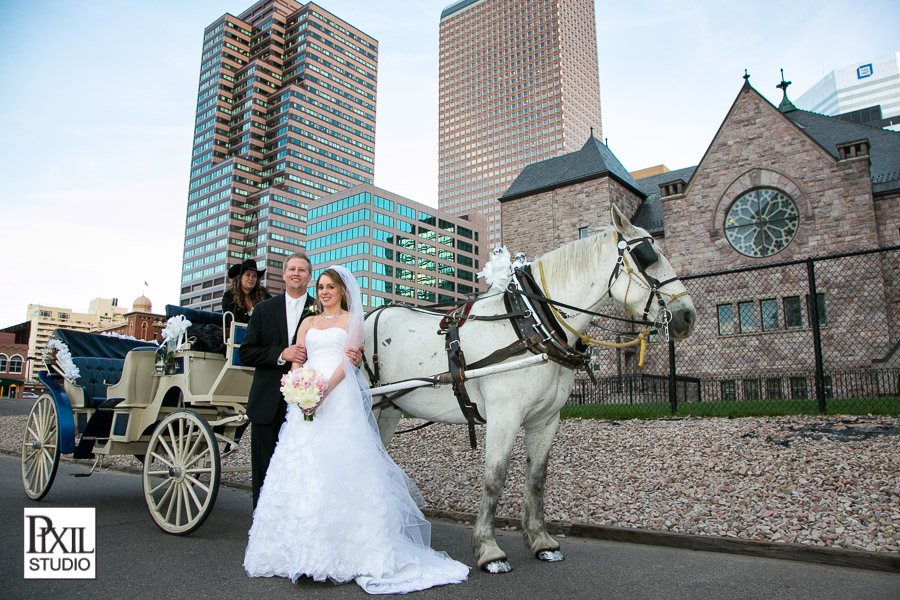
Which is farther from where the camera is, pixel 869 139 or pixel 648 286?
pixel 869 139

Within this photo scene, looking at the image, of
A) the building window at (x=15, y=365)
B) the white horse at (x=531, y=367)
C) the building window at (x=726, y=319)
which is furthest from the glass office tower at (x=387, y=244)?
the white horse at (x=531, y=367)

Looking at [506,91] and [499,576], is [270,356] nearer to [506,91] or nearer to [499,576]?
[499,576]

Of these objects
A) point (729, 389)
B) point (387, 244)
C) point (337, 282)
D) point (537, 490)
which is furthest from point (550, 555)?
point (387, 244)

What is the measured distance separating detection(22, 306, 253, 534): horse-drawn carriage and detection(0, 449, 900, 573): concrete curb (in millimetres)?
2778

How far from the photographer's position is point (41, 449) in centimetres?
621

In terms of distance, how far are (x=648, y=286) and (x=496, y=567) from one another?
2309 millimetres

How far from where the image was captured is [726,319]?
24.6 m

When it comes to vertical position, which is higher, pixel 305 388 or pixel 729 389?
pixel 305 388

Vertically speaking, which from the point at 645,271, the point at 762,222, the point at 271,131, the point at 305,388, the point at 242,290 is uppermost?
the point at 271,131

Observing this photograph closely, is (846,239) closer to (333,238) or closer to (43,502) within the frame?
(43,502)

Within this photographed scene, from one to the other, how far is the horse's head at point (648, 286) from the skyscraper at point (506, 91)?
15205 centimetres

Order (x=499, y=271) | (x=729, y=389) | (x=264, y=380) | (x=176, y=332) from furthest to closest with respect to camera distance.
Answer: (x=729, y=389) → (x=176, y=332) → (x=264, y=380) → (x=499, y=271)

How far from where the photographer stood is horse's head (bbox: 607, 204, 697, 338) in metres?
4.07

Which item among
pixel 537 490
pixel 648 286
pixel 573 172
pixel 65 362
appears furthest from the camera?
pixel 573 172
